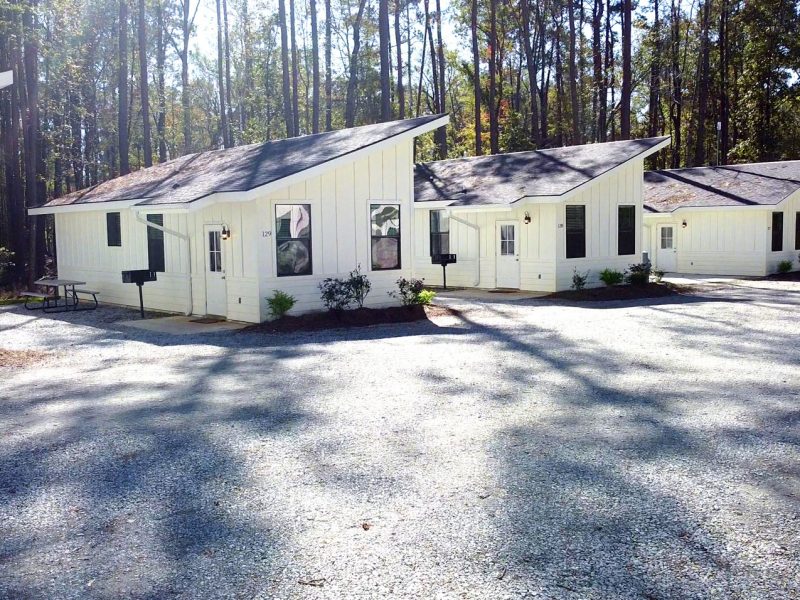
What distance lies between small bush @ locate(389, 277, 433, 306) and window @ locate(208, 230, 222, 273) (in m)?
3.22

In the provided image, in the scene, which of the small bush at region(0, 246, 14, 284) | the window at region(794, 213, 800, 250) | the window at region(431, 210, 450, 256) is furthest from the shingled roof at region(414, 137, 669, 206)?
the small bush at region(0, 246, 14, 284)

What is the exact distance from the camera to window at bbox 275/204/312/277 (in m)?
13.7

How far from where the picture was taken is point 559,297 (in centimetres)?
1788

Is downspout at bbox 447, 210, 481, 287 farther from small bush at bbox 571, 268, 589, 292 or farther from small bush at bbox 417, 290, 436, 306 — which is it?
small bush at bbox 417, 290, 436, 306

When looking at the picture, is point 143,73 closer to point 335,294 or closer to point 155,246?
point 155,246

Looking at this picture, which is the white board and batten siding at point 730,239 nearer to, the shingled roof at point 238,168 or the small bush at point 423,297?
the small bush at point 423,297

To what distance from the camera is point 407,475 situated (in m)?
5.17

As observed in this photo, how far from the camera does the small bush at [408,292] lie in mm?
14961

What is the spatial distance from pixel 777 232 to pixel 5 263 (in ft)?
73.0

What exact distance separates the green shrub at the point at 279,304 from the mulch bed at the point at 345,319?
0.37ft

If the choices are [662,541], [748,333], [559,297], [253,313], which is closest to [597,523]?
[662,541]

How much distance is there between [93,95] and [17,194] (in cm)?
1684

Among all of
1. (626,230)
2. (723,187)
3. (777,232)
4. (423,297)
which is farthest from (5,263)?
(777,232)

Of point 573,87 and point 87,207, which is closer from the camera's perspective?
point 87,207
